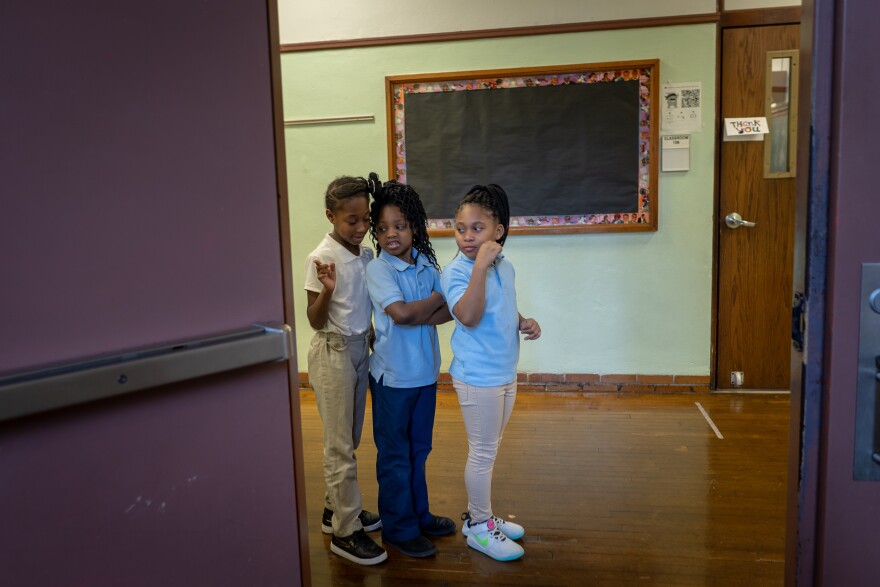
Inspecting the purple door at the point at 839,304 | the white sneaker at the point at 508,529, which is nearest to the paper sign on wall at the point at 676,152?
the white sneaker at the point at 508,529

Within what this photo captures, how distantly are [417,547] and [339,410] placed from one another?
1.62 feet

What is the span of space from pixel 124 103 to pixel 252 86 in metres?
0.19

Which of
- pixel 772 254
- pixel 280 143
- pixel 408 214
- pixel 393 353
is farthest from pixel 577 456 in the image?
pixel 280 143

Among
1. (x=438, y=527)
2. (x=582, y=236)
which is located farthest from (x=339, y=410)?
(x=582, y=236)

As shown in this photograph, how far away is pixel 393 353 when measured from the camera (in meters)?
1.97

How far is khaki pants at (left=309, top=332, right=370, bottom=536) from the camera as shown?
200cm

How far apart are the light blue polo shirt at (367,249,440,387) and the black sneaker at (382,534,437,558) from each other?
1.65ft

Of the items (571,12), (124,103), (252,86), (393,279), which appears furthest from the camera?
(571,12)

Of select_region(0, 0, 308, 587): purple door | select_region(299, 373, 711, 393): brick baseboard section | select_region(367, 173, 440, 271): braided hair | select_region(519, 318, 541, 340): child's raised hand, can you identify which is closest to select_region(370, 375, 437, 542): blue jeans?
select_region(519, 318, 541, 340): child's raised hand

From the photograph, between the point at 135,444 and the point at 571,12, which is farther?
the point at 571,12

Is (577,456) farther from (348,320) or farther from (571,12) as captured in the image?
(571,12)

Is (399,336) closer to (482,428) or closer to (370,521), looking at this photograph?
(482,428)

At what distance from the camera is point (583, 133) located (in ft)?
12.0

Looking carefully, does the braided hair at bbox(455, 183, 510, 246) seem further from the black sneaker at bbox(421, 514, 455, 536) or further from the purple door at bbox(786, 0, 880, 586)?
the purple door at bbox(786, 0, 880, 586)
